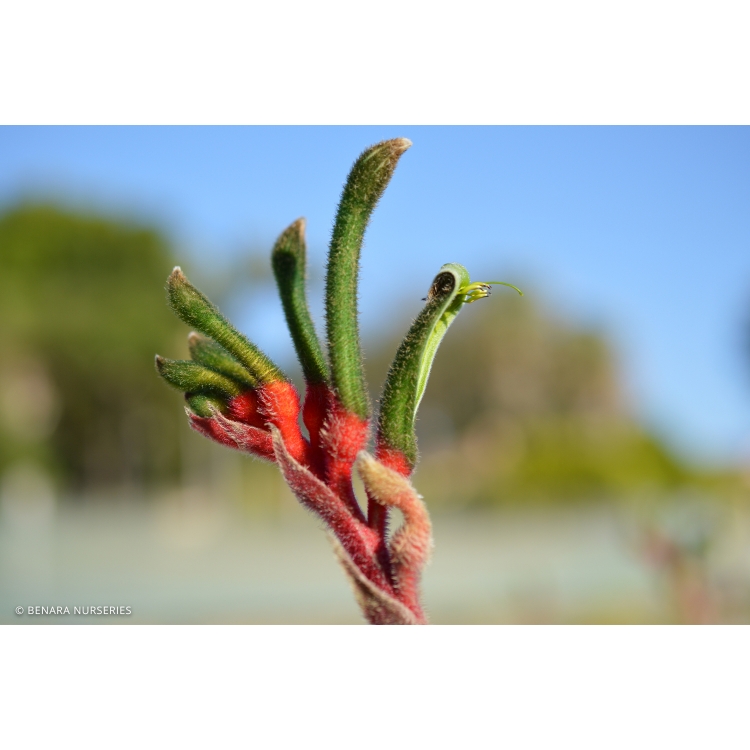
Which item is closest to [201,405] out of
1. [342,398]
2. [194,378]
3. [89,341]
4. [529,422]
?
[194,378]

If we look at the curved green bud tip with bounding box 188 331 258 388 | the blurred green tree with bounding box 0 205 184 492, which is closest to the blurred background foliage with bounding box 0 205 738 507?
the blurred green tree with bounding box 0 205 184 492

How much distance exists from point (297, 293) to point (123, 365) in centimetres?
2413

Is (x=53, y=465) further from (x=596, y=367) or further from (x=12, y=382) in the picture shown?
(x=596, y=367)

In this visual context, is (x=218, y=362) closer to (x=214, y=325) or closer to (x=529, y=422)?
(x=214, y=325)

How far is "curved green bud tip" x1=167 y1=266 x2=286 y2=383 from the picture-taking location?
0.87 meters

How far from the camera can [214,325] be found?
2.88 ft

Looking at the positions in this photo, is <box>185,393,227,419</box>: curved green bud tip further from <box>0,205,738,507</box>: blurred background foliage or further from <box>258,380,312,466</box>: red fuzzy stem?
<box>0,205,738,507</box>: blurred background foliage

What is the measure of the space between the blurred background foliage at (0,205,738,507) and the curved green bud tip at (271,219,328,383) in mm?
17512

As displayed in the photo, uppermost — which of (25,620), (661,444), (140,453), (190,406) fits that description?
(190,406)

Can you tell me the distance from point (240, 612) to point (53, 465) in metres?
13.8

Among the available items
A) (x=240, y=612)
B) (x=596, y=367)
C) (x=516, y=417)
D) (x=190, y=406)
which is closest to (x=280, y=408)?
(x=190, y=406)

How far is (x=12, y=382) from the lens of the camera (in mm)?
22578

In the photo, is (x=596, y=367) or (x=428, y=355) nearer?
(x=428, y=355)

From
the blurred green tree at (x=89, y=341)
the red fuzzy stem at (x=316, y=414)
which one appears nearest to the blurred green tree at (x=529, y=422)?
the blurred green tree at (x=89, y=341)
